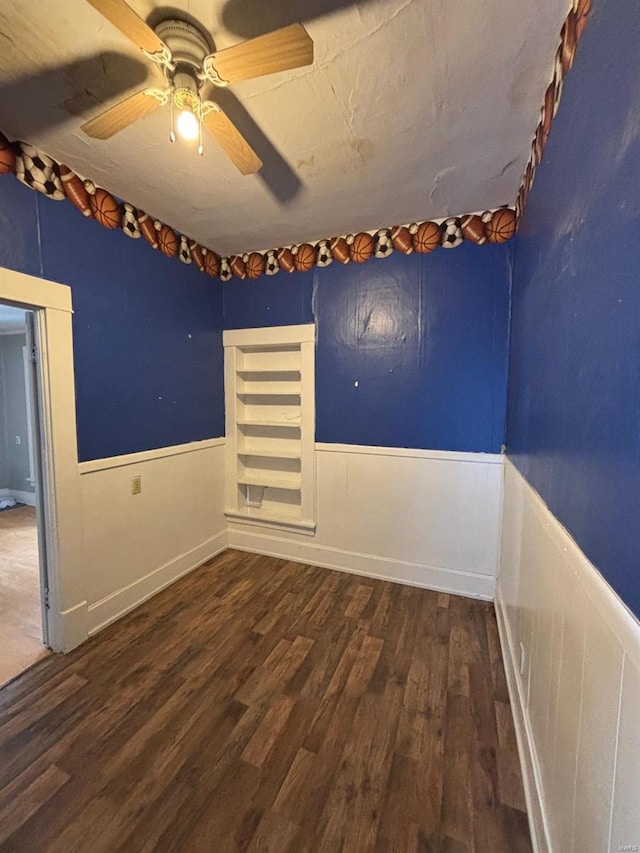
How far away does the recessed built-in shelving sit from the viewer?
2.87 meters

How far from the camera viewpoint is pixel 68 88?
1.34 meters

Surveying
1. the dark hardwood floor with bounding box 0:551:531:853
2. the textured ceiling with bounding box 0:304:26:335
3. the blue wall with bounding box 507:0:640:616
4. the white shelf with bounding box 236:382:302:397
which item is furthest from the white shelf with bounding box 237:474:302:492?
the textured ceiling with bounding box 0:304:26:335

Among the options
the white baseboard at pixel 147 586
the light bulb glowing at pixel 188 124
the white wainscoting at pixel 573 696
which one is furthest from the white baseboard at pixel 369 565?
the light bulb glowing at pixel 188 124

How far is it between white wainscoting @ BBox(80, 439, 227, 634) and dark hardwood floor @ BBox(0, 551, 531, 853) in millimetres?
250

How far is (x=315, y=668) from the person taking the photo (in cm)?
175

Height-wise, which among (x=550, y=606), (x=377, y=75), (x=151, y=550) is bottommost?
(x=151, y=550)

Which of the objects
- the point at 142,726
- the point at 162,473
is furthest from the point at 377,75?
the point at 142,726

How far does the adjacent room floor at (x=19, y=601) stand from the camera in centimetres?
182

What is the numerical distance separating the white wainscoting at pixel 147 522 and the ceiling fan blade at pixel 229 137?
1811 millimetres

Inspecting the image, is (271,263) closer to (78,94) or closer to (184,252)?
(184,252)

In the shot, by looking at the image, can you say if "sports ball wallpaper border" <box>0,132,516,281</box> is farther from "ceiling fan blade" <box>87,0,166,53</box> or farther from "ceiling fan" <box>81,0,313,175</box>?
"ceiling fan blade" <box>87,0,166,53</box>

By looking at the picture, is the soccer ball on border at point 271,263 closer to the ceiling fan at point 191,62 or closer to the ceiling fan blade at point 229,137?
the ceiling fan blade at point 229,137

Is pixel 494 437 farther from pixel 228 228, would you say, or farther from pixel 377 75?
pixel 228 228

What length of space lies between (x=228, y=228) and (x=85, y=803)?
3.10m
